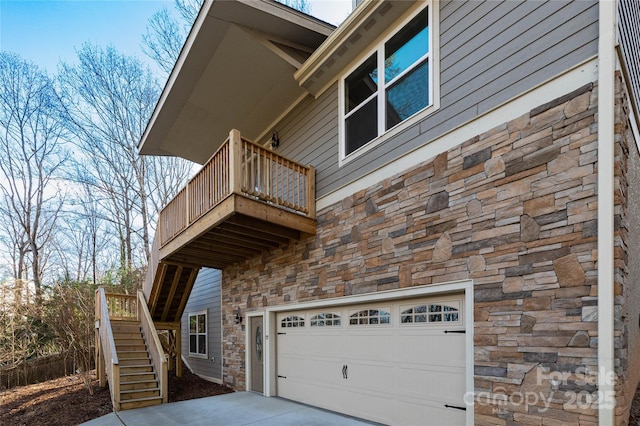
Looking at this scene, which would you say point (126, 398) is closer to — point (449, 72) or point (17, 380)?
point (17, 380)

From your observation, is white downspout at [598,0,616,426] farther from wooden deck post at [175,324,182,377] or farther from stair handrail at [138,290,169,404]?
wooden deck post at [175,324,182,377]

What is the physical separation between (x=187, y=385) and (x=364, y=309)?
5840 millimetres

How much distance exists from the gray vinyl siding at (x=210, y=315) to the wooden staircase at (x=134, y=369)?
1.93 metres

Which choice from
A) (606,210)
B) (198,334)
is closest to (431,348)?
(606,210)

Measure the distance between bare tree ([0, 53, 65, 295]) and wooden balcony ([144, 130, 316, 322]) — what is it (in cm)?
1226

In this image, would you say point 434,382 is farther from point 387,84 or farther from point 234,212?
point 387,84

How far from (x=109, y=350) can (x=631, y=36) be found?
982 cm

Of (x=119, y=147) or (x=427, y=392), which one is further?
(x=119, y=147)

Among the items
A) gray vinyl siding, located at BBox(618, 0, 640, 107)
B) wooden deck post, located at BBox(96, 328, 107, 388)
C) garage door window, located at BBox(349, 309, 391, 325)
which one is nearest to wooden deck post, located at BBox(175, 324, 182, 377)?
wooden deck post, located at BBox(96, 328, 107, 388)

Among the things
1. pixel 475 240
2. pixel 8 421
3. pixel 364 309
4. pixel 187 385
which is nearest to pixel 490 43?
pixel 475 240

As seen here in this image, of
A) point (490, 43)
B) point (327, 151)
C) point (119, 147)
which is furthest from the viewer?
point (119, 147)

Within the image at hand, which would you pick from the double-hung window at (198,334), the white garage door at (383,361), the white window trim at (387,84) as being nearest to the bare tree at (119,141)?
the double-hung window at (198,334)

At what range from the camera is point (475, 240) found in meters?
4.00

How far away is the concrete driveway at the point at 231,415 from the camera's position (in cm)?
554
